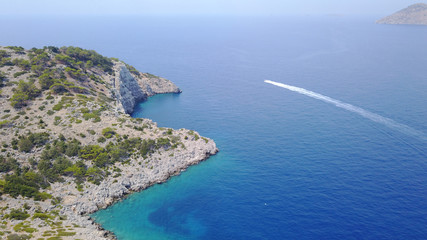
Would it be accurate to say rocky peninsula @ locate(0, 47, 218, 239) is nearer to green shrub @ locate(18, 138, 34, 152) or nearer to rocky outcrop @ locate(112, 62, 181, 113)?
green shrub @ locate(18, 138, 34, 152)

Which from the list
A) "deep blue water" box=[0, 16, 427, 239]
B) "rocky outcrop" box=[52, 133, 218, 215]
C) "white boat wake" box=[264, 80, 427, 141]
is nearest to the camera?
"deep blue water" box=[0, 16, 427, 239]

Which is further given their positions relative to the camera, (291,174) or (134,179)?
(291,174)

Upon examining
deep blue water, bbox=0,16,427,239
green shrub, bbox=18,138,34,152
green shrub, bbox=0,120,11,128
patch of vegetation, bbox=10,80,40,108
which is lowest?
deep blue water, bbox=0,16,427,239

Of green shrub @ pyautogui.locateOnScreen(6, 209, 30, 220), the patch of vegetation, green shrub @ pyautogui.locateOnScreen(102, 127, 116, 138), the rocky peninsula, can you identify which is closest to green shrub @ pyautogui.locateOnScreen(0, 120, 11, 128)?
the rocky peninsula

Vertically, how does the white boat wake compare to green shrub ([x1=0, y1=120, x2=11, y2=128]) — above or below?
below

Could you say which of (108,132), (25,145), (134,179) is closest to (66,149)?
(25,145)

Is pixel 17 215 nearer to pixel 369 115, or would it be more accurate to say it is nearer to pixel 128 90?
pixel 128 90
